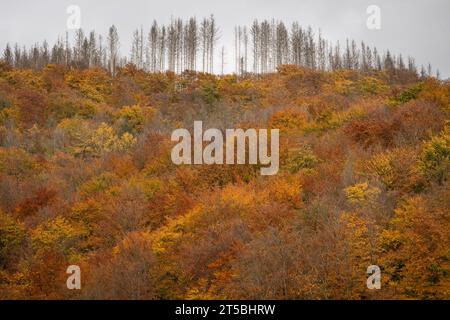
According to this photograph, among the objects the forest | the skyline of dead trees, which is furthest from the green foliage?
the skyline of dead trees

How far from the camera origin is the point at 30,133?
3306 cm

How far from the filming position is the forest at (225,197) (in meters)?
13.3

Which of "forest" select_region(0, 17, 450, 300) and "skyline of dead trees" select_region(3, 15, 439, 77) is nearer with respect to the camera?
"forest" select_region(0, 17, 450, 300)

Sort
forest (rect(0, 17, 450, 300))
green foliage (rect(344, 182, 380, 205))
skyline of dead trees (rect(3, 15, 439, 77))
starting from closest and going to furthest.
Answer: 1. forest (rect(0, 17, 450, 300))
2. green foliage (rect(344, 182, 380, 205))
3. skyline of dead trees (rect(3, 15, 439, 77))

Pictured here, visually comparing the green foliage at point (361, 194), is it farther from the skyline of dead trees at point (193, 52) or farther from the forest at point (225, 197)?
the skyline of dead trees at point (193, 52)

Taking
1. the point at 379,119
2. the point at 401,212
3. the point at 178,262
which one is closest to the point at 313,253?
the point at 401,212

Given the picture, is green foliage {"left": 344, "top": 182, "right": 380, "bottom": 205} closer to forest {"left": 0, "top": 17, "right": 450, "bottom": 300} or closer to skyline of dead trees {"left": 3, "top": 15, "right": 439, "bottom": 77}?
forest {"left": 0, "top": 17, "right": 450, "bottom": 300}

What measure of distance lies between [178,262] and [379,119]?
15.7 meters

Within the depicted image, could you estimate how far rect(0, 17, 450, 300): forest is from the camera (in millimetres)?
13281

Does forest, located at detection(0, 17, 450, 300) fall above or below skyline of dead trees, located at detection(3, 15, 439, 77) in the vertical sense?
below

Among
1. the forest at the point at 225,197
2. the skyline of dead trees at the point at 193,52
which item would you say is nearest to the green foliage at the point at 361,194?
the forest at the point at 225,197

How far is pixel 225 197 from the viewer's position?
60.2 ft

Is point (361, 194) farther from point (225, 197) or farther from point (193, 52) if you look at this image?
point (193, 52)

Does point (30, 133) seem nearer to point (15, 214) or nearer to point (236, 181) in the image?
point (15, 214)
